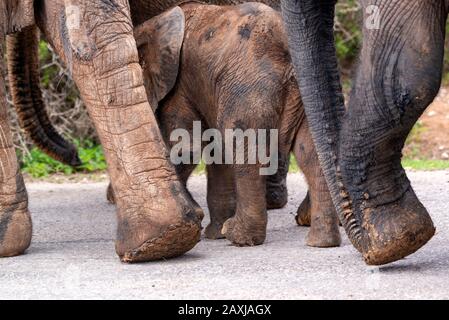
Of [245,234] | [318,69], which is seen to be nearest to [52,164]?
[245,234]

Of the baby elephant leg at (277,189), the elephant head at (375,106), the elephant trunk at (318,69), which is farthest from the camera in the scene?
the baby elephant leg at (277,189)

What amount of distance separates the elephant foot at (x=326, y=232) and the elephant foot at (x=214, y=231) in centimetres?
67

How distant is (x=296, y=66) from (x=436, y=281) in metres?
0.98

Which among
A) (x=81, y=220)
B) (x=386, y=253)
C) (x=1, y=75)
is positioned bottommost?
(x=81, y=220)

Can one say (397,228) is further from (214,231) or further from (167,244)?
(214,231)

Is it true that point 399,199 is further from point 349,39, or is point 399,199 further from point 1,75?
point 349,39

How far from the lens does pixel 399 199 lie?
427cm

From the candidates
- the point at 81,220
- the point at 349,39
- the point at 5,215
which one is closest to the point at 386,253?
the point at 5,215

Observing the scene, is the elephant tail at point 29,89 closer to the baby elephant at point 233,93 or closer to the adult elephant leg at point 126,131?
the baby elephant at point 233,93

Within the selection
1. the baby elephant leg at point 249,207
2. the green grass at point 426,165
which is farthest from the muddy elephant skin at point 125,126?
the green grass at point 426,165

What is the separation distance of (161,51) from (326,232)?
48.1 inches

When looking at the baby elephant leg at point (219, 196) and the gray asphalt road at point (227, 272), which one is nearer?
the gray asphalt road at point (227, 272)

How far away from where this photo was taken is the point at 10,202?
5.36 m

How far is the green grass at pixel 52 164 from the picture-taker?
9125mm
